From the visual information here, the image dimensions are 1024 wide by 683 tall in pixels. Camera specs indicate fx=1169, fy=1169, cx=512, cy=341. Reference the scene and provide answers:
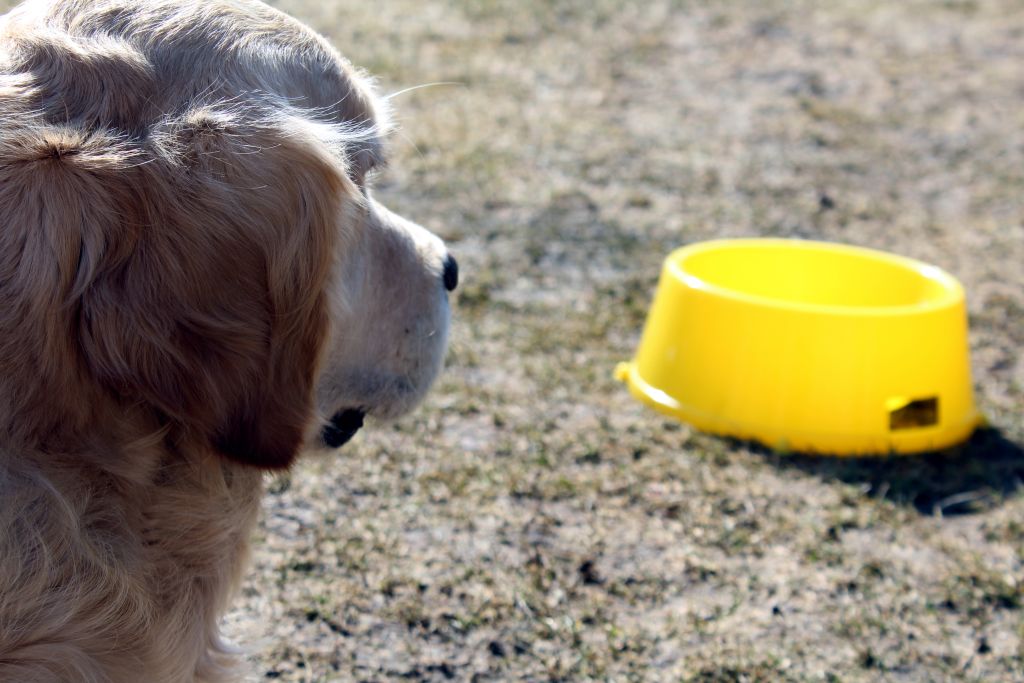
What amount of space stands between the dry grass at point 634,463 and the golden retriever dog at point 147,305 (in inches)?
29.1

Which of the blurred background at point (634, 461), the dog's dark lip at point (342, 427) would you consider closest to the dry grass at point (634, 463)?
the blurred background at point (634, 461)

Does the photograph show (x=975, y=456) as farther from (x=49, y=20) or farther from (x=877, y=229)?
(x=49, y=20)

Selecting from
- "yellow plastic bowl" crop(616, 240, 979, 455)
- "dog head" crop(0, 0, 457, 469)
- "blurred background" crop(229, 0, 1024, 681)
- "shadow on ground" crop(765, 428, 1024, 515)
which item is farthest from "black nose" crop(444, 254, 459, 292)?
"shadow on ground" crop(765, 428, 1024, 515)

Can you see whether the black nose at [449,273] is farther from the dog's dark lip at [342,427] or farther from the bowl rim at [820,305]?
the bowl rim at [820,305]

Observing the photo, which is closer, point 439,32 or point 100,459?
point 100,459

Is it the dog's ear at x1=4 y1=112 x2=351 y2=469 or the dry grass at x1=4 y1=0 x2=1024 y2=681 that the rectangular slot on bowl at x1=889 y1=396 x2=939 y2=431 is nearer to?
the dry grass at x1=4 y1=0 x2=1024 y2=681

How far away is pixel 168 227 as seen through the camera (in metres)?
1.56

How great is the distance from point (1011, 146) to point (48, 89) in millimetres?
5239

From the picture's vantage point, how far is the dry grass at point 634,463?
2.57 m

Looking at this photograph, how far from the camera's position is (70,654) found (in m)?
1.60

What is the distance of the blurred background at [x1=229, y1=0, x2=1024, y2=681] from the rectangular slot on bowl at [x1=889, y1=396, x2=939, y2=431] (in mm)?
106

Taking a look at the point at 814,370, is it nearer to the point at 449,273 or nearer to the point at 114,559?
the point at 449,273

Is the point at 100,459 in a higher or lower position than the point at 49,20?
lower

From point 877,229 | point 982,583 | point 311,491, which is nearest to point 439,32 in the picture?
point 877,229
